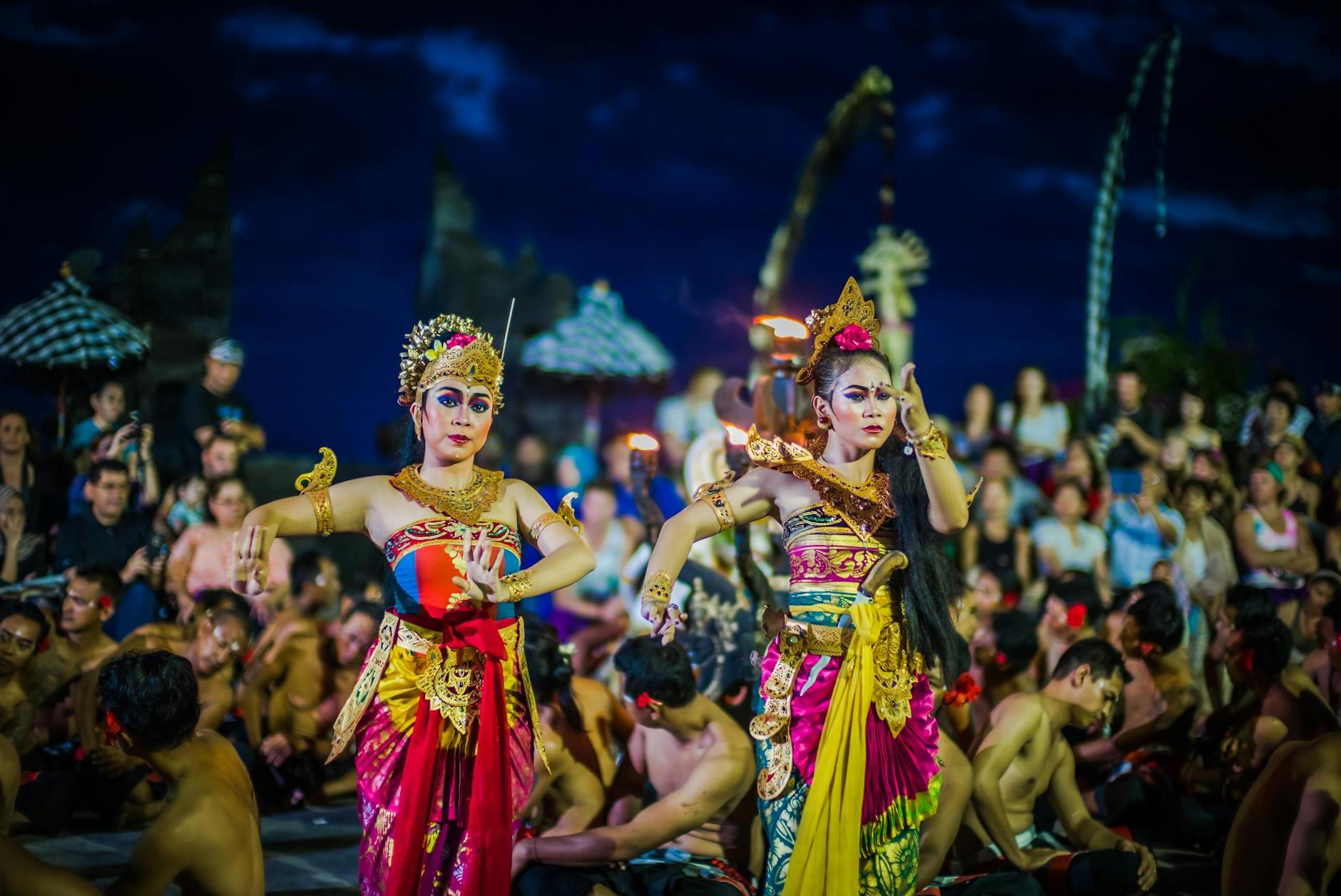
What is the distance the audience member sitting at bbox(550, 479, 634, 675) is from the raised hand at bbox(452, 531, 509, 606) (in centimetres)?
312

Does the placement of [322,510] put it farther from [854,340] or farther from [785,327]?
[785,327]

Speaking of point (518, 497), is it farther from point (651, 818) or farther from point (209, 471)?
point (209, 471)

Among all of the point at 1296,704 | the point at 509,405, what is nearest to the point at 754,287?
the point at 509,405

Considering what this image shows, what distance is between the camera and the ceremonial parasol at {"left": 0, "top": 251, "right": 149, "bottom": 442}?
744cm

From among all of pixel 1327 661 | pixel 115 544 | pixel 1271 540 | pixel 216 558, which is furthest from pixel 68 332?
pixel 1271 540

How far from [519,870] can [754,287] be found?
333 inches

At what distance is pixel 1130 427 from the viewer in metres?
8.09

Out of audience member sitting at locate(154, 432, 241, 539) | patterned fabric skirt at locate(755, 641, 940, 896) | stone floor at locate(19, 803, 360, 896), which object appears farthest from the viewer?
audience member sitting at locate(154, 432, 241, 539)

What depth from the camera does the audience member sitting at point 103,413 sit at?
22.7ft

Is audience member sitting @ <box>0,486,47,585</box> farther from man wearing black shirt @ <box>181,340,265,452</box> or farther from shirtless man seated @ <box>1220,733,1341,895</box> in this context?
shirtless man seated @ <box>1220,733,1341,895</box>

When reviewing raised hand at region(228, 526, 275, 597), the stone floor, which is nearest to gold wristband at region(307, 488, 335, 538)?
raised hand at region(228, 526, 275, 597)

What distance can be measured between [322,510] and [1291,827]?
2.63 meters

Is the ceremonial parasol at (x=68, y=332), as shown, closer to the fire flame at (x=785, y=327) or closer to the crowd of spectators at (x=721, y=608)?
the crowd of spectators at (x=721, y=608)

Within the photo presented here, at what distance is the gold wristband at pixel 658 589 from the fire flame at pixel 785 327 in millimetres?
1556
